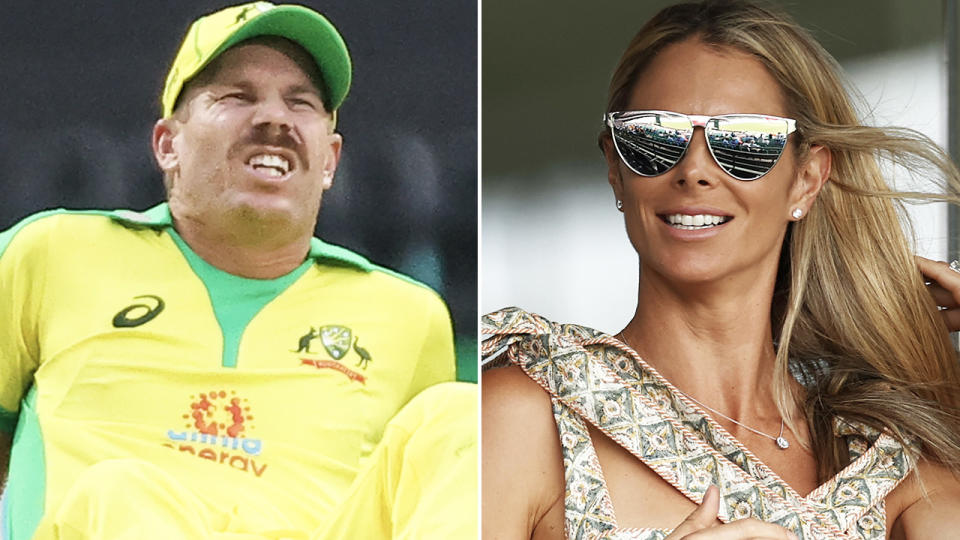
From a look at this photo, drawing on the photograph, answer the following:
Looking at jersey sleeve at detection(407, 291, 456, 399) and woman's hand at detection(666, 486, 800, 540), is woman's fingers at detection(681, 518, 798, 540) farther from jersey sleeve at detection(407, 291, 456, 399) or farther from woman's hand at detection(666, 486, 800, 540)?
jersey sleeve at detection(407, 291, 456, 399)

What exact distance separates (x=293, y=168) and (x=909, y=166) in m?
1.13

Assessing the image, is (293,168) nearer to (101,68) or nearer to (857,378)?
(101,68)

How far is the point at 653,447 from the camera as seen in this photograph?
6.12 ft

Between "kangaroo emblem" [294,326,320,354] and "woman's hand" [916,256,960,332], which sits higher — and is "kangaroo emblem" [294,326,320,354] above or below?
above

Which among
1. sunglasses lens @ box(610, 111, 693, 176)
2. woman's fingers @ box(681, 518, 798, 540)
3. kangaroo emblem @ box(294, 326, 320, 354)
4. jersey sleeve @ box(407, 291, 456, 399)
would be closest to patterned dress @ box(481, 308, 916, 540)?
woman's fingers @ box(681, 518, 798, 540)

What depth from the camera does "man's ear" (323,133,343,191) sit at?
146 centimetres

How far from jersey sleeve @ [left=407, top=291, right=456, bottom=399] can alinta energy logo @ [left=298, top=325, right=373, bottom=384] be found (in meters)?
0.06

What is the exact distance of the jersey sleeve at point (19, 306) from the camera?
1.37 metres

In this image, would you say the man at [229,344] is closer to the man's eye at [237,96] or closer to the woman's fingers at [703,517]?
the man's eye at [237,96]

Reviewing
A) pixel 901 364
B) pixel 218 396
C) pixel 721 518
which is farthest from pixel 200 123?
pixel 901 364

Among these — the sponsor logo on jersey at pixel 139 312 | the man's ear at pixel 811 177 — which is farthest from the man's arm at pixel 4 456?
the man's ear at pixel 811 177

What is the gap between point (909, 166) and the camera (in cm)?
216

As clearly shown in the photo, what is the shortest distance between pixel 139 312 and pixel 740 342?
0.97 meters

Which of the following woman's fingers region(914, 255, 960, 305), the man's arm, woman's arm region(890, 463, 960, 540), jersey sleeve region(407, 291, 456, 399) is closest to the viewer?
the man's arm
